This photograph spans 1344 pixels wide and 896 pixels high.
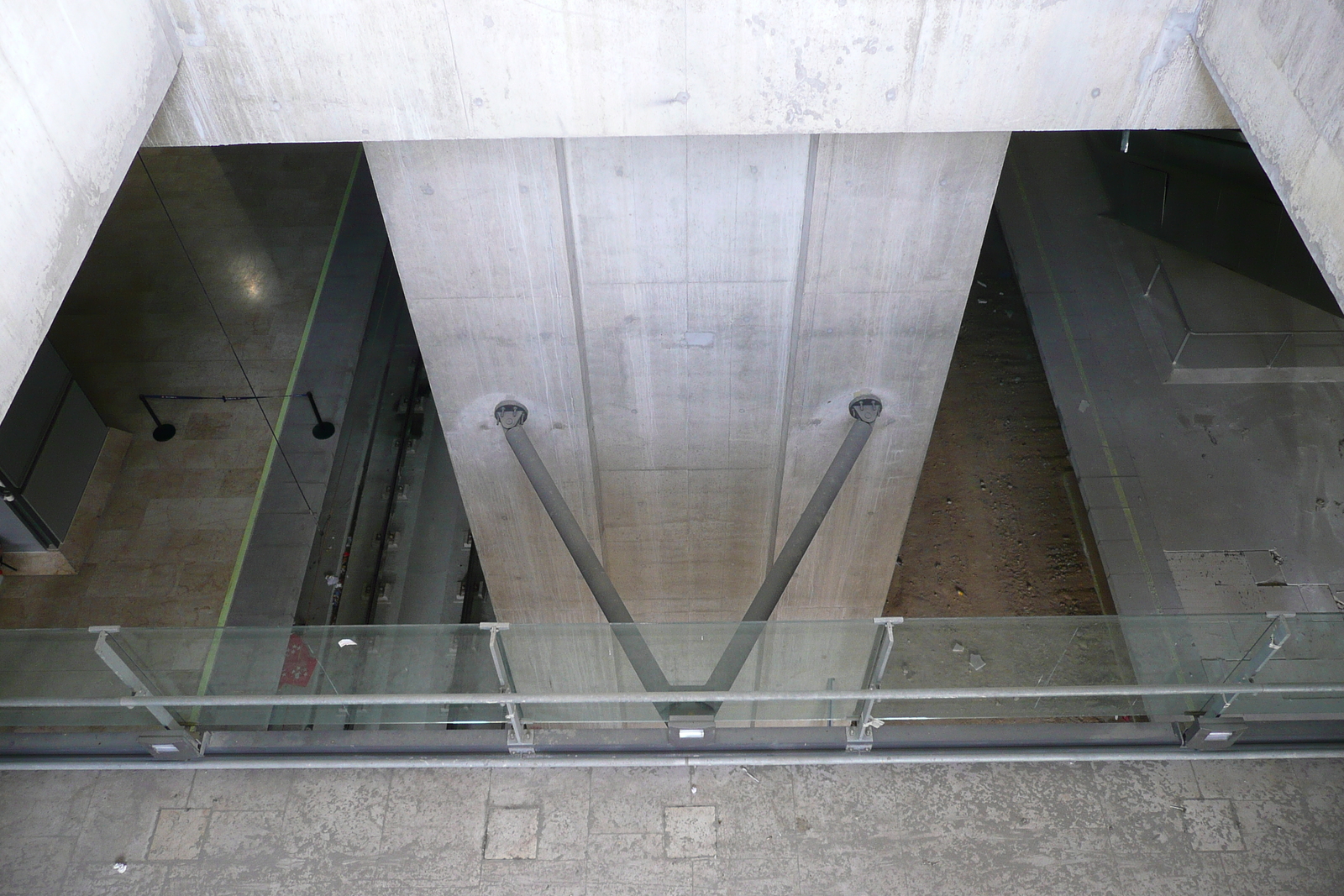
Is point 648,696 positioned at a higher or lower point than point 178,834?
higher

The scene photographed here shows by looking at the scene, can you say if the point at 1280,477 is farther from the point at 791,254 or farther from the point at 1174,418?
the point at 791,254

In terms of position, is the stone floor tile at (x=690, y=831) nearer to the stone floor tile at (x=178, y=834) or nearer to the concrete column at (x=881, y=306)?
the stone floor tile at (x=178, y=834)

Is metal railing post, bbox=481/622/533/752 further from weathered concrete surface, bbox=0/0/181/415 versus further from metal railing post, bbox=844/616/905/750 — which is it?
weathered concrete surface, bbox=0/0/181/415

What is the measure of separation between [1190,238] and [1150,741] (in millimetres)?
10762

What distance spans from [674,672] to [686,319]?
362cm

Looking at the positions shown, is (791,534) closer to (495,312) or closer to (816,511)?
(816,511)

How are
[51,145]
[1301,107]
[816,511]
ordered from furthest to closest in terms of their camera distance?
[816,511]
[1301,107]
[51,145]

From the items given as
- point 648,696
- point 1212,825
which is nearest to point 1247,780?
point 1212,825

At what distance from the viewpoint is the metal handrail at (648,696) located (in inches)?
175

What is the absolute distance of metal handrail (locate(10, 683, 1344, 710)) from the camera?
4457 mm

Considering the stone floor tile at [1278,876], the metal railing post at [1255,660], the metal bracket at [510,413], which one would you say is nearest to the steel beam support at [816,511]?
the metal bracket at [510,413]

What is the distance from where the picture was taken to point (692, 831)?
466 centimetres

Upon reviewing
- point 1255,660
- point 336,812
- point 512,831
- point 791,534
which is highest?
point 791,534

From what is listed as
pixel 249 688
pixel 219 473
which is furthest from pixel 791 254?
pixel 219 473
